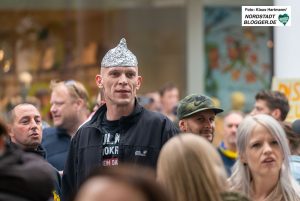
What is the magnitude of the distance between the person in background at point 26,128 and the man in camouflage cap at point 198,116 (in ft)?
4.03

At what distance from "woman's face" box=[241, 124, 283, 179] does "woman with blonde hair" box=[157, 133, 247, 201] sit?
1.33 meters

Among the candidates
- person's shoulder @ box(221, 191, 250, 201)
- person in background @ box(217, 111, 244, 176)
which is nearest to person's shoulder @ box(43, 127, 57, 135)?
person in background @ box(217, 111, 244, 176)

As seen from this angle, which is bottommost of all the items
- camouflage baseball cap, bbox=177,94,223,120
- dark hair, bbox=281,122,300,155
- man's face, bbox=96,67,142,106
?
dark hair, bbox=281,122,300,155

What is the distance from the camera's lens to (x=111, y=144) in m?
7.13

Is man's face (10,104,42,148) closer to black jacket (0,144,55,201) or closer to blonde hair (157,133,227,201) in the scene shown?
black jacket (0,144,55,201)

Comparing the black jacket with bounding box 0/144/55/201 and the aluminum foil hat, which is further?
the aluminum foil hat

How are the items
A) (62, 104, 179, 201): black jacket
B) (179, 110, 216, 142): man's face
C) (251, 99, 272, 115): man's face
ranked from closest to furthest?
(62, 104, 179, 201): black jacket < (179, 110, 216, 142): man's face < (251, 99, 272, 115): man's face

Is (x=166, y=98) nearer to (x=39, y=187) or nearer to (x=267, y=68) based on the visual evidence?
(x=267, y=68)

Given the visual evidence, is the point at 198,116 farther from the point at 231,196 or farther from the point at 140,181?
the point at 140,181

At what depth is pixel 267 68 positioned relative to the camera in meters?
18.9

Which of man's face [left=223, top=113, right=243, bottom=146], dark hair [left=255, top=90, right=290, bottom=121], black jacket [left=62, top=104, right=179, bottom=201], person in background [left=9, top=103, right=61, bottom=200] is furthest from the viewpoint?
man's face [left=223, top=113, right=243, bottom=146]

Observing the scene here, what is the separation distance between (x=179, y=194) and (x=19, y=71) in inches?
598

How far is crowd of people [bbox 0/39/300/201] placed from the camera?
179 inches
